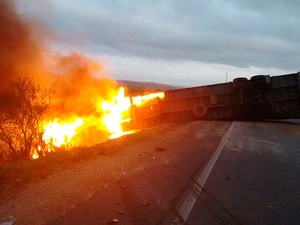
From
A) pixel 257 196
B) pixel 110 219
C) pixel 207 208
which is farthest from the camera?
pixel 257 196

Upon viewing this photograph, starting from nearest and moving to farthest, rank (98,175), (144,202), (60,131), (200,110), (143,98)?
(144,202) < (98,175) < (60,131) < (200,110) < (143,98)

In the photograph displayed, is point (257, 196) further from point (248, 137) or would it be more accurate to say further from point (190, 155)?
point (248, 137)

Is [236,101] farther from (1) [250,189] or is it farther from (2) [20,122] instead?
(1) [250,189]

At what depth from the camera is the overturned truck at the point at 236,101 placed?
67.8 ft

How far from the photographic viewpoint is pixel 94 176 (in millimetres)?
7469

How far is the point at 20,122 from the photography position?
49.6 ft

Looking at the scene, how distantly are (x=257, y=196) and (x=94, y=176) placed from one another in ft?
11.5

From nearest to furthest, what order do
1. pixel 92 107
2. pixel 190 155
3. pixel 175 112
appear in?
pixel 190 155, pixel 175 112, pixel 92 107

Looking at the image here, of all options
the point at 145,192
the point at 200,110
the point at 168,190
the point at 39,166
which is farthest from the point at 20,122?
the point at 200,110

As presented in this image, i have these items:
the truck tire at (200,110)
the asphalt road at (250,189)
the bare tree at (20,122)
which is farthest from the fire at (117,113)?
the asphalt road at (250,189)

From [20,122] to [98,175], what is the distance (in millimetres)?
8986

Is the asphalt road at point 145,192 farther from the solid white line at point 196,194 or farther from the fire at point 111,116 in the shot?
the fire at point 111,116

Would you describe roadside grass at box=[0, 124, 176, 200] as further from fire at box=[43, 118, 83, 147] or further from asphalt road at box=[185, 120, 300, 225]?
fire at box=[43, 118, 83, 147]

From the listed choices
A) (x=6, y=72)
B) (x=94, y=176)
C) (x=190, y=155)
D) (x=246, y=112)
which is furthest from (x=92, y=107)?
(x=94, y=176)
